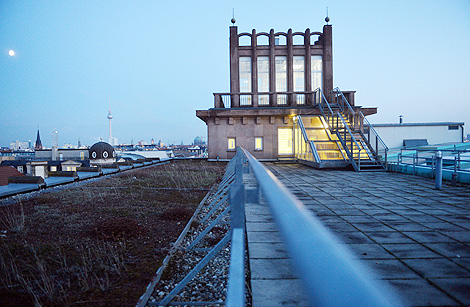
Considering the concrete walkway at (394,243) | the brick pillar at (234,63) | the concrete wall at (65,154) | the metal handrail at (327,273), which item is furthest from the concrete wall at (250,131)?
the concrete wall at (65,154)

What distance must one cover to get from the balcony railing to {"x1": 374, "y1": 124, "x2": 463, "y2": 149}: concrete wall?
54.7ft

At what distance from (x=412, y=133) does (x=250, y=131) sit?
25.3 meters

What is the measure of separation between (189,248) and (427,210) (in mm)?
4817

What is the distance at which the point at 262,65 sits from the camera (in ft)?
79.5

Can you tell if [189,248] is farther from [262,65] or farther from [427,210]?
[262,65]

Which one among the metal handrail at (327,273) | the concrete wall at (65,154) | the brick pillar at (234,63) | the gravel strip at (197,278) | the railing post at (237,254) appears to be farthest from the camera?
the concrete wall at (65,154)

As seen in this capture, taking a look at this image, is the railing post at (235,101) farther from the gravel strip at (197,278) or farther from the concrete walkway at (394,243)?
the gravel strip at (197,278)

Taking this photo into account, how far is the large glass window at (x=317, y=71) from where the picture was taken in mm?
24203

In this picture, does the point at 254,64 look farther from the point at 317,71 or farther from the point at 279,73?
the point at 317,71

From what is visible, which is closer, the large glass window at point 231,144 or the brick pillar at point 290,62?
the large glass window at point 231,144

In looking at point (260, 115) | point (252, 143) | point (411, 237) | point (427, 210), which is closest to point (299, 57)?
point (260, 115)

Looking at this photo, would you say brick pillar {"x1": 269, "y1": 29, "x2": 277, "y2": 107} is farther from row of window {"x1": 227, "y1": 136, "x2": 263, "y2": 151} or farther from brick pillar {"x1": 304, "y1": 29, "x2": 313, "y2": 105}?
row of window {"x1": 227, "y1": 136, "x2": 263, "y2": 151}

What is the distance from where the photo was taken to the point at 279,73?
960 inches

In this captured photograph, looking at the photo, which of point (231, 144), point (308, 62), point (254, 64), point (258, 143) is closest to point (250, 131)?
point (258, 143)
